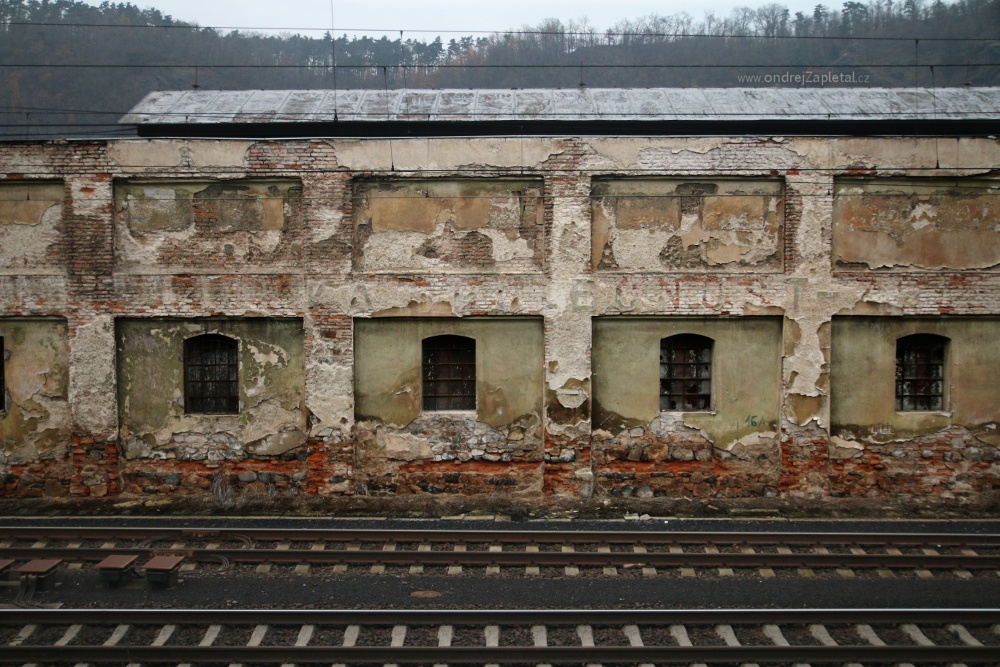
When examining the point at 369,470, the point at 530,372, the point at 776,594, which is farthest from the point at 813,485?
the point at 369,470

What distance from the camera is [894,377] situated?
1048 cm

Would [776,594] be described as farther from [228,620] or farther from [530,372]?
[228,620]

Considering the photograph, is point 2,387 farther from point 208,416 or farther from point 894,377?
point 894,377

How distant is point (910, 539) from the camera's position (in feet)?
27.8

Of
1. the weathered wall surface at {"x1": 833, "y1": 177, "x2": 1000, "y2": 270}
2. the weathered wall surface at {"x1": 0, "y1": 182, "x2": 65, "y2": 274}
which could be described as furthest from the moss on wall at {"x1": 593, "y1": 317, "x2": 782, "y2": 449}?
the weathered wall surface at {"x1": 0, "y1": 182, "x2": 65, "y2": 274}

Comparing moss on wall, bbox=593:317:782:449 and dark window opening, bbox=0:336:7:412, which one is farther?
dark window opening, bbox=0:336:7:412

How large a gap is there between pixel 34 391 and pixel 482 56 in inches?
857

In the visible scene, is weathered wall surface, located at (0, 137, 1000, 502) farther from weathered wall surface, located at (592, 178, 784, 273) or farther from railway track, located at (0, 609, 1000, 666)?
railway track, located at (0, 609, 1000, 666)

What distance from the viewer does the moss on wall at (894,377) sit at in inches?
410

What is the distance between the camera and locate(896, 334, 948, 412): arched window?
1062 centimetres

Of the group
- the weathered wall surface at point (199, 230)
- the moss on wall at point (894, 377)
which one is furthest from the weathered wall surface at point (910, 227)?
the weathered wall surface at point (199, 230)

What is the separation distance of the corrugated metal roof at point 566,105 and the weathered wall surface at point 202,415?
4.26m

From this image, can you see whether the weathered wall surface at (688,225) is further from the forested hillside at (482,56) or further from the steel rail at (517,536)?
the forested hillside at (482,56)

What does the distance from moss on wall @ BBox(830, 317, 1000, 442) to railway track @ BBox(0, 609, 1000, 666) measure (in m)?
4.36
